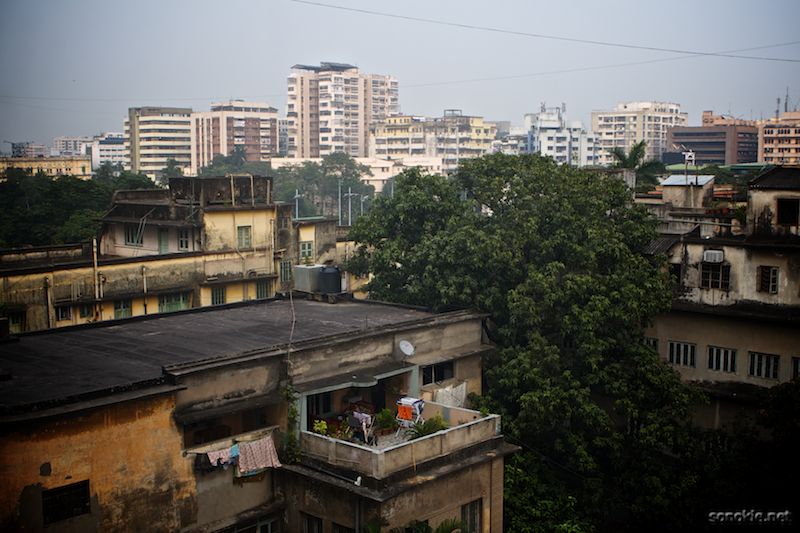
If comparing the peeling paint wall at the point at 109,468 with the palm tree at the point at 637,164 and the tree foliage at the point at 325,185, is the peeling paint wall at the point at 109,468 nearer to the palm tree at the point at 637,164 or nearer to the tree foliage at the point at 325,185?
the palm tree at the point at 637,164

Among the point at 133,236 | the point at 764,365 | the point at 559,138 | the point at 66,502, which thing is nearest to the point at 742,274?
A: the point at 764,365

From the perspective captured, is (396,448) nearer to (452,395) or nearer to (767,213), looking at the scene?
(452,395)

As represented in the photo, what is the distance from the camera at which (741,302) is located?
77.8ft

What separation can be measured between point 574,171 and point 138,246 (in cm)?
1800

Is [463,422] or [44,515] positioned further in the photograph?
[463,422]

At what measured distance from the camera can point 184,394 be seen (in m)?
15.2

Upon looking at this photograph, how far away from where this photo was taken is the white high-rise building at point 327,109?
14838 cm

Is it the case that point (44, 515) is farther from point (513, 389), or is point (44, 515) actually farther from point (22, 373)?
point (513, 389)

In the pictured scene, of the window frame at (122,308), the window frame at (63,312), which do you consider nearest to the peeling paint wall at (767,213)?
the window frame at (122,308)

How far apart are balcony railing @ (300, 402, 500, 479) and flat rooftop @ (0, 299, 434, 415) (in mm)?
2243

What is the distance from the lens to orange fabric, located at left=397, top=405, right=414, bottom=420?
1744 centimetres

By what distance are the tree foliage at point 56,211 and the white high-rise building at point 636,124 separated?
11553cm

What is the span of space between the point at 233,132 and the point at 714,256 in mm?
127211

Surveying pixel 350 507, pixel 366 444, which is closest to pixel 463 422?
pixel 366 444
